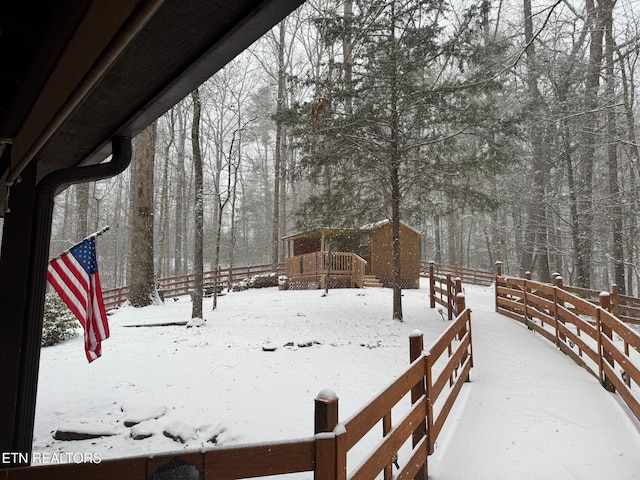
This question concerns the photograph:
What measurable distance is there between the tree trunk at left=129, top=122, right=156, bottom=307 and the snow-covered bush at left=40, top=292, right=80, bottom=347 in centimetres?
278

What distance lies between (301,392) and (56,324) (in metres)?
6.64

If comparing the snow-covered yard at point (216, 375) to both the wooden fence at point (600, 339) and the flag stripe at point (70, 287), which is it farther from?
the wooden fence at point (600, 339)

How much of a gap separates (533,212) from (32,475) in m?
19.4

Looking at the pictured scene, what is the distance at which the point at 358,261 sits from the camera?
1867 cm

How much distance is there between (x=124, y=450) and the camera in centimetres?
446

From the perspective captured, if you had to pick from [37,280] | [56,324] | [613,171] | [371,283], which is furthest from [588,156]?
[56,324]

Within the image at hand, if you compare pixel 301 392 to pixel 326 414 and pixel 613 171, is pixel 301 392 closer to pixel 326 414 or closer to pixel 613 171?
pixel 326 414

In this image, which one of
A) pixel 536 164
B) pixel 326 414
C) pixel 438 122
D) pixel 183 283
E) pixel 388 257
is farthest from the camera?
pixel 183 283

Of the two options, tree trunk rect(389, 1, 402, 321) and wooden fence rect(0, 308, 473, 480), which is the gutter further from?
tree trunk rect(389, 1, 402, 321)

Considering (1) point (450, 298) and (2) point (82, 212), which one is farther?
(2) point (82, 212)

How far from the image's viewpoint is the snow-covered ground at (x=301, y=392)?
3812mm

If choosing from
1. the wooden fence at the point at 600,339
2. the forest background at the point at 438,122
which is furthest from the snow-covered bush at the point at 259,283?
the wooden fence at the point at 600,339

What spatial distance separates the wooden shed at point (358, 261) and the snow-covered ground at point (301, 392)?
790cm

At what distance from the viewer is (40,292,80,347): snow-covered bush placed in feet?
29.5
